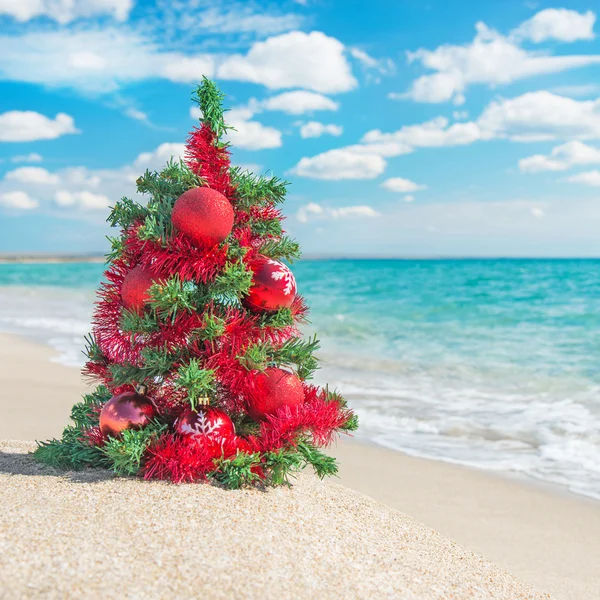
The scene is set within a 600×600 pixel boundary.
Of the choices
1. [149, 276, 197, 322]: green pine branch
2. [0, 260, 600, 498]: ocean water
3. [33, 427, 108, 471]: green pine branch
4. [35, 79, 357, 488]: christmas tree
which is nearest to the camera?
[149, 276, 197, 322]: green pine branch

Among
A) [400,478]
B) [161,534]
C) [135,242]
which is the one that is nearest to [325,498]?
[161,534]

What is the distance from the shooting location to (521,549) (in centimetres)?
405

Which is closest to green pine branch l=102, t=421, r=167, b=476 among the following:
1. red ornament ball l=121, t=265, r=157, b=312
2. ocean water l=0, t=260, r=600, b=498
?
red ornament ball l=121, t=265, r=157, b=312

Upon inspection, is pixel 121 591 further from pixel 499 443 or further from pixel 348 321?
pixel 348 321

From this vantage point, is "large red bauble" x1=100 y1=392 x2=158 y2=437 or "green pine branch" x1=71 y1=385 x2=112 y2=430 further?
"green pine branch" x1=71 y1=385 x2=112 y2=430

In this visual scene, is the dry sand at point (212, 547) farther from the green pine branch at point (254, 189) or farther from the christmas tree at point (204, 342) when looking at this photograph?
the green pine branch at point (254, 189)

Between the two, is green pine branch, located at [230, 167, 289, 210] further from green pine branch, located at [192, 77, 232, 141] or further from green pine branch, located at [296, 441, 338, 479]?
green pine branch, located at [296, 441, 338, 479]

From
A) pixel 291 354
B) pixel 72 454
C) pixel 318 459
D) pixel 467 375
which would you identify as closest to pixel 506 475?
pixel 318 459

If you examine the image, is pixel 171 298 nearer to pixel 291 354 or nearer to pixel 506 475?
pixel 291 354

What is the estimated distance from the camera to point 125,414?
9.94 feet

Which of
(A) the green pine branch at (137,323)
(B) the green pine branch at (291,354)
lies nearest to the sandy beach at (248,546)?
(B) the green pine branch at (291,354)

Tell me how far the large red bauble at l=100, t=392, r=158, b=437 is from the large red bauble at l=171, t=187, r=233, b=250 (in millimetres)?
830

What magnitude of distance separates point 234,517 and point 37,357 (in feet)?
29.4

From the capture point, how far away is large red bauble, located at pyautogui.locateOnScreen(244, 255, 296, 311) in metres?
3.08
